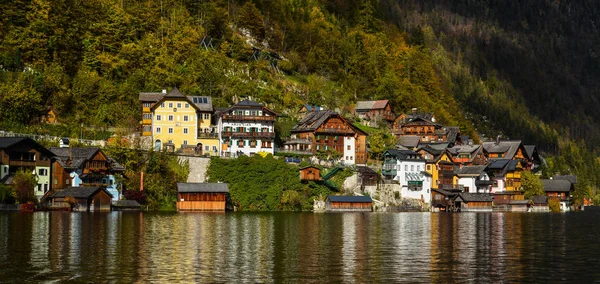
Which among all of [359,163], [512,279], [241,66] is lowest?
[512,279]

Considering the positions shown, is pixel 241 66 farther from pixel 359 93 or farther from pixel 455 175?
pixel 455 175

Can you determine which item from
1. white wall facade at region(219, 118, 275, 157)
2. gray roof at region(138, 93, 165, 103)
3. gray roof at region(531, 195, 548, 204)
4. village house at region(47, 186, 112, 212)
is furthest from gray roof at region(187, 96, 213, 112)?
gray roof at region(531, 195, 548, 204)

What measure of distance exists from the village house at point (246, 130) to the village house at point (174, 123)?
2.05 meters

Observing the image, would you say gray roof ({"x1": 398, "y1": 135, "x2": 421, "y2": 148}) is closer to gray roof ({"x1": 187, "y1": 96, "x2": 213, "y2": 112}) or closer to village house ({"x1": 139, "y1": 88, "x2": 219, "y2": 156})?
gray roof ({"x1": 187, "y1": 96, "x2": 213, "y2": 112})

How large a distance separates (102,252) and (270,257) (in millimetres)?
10030

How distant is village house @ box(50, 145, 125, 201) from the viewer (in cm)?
9219

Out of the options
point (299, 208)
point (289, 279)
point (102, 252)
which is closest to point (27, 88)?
point (299, 208)

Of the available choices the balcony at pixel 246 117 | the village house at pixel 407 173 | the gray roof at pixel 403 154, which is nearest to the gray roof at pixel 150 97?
the balcony at pixel 246 117

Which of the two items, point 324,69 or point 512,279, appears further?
point 324,69

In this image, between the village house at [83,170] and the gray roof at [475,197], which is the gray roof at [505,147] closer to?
the gray roof at [475,197]

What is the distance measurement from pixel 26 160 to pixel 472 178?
70.6 m

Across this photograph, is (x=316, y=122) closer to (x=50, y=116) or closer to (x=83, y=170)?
(x=50, y=116)

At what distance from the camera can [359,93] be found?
514 ft

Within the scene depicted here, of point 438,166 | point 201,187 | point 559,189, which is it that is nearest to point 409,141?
point 438,166
